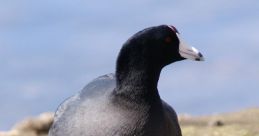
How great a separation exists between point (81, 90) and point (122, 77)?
875mm

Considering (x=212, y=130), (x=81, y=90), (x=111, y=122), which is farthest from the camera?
(x=212, y=130)

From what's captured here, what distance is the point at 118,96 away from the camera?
7457mm

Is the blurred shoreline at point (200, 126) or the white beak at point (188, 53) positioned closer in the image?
the white beak at point (188, 53)

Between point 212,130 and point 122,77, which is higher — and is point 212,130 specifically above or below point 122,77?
below

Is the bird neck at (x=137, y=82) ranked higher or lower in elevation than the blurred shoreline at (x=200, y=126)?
higher

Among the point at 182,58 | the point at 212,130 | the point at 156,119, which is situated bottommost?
the point at 212,130

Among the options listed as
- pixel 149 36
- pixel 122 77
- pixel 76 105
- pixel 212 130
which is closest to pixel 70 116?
pixel 76 105

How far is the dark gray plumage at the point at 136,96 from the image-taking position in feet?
24.0

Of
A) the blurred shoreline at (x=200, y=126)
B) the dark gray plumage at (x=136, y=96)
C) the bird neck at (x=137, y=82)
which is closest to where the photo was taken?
the dark gray plumage at (x=136, y=96)

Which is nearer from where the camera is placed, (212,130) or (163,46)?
(163,46)

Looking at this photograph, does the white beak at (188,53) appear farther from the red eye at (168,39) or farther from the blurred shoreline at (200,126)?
the blurred shoreline at (200,126)

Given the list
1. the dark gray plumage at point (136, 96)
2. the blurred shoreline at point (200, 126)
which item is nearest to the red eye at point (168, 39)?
the dark gray plumage at point (136, 96)

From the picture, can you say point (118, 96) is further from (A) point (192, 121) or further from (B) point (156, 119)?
(A) point (192, 121)

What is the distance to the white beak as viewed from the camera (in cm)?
750
